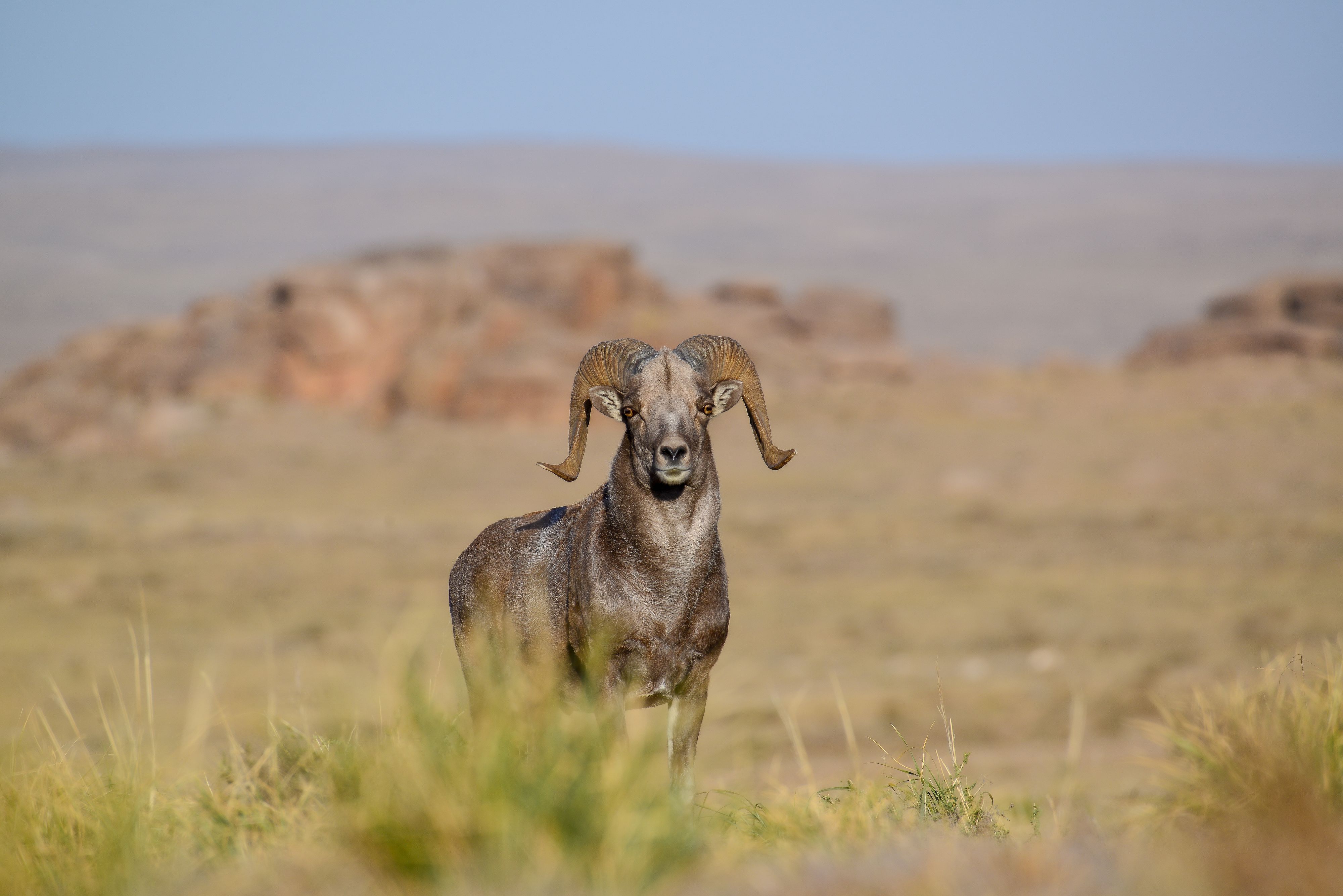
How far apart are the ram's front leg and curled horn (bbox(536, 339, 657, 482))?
1.13 metres

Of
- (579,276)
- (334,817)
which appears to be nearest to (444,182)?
(579,276)

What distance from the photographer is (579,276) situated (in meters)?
50.5

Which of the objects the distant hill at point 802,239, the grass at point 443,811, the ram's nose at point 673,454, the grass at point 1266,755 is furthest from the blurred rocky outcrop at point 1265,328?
the grass at point 443,811

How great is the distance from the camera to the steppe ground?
15.8 meters

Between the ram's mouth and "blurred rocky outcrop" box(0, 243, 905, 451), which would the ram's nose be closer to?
the ram's mouth

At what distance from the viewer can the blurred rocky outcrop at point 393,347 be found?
4419 centimetres

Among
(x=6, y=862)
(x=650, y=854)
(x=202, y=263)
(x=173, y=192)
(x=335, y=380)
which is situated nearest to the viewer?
(x=650, y=854)

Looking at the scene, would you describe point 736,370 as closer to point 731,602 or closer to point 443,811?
point 443,811

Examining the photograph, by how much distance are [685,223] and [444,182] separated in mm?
45663

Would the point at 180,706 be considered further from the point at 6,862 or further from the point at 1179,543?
the point at 1179,543

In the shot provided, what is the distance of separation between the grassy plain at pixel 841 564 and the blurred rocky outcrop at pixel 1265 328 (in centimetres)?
400

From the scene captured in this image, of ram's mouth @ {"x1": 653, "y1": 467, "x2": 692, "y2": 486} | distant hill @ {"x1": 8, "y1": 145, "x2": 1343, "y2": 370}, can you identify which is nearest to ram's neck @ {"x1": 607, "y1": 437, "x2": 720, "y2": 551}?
ram's mouth @ {"x1": 653, "y1": 467, "x2": 692, "y2": 486}

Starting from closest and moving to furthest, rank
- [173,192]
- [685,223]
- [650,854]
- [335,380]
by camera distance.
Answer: [650,854] → [335,380] → [685,223] → [173,192]

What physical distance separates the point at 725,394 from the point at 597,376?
0.62 metres
